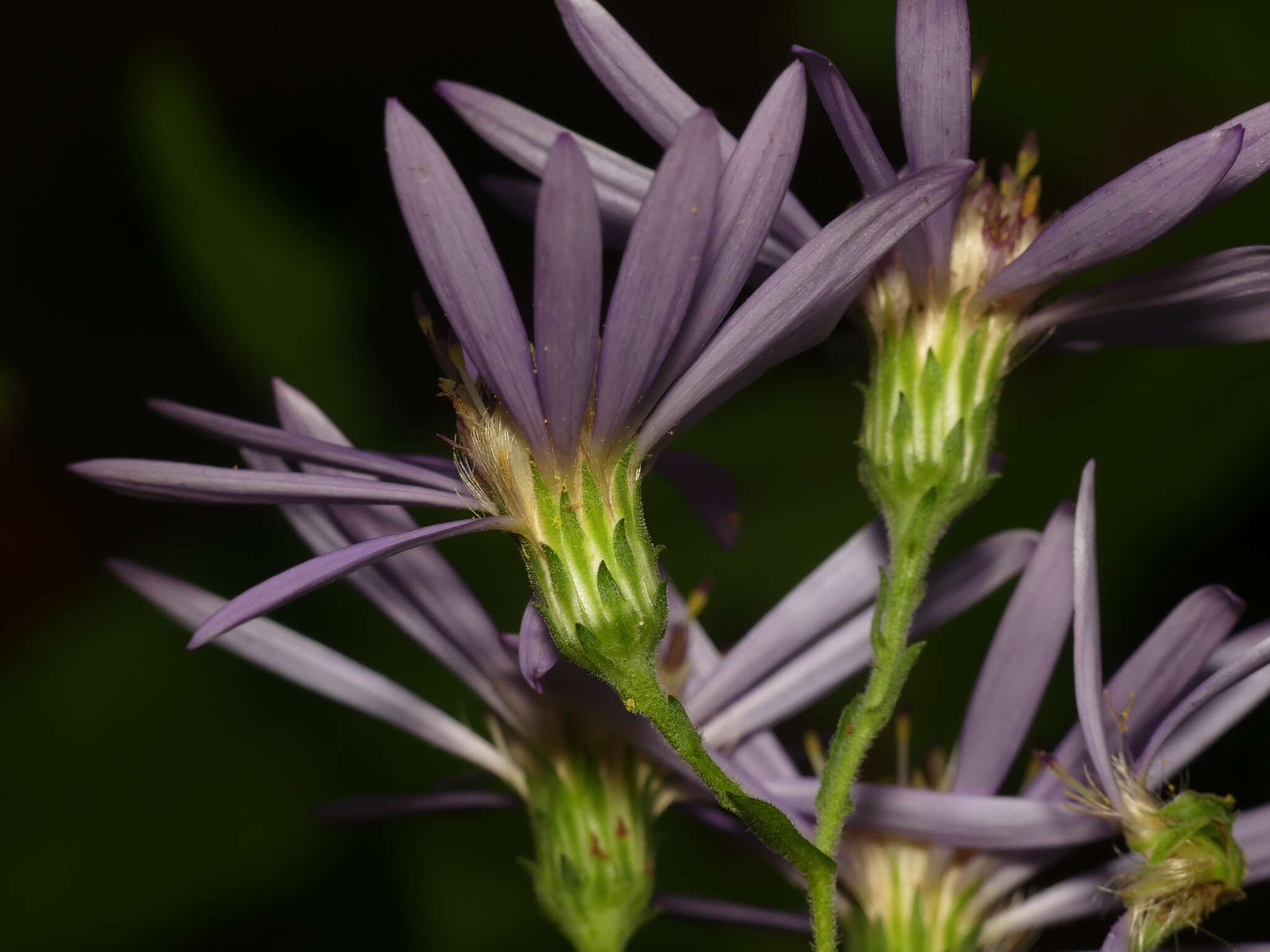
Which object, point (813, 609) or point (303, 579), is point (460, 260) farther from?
point (813, 609)

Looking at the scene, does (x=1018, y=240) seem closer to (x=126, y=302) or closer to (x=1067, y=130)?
(x=1067, y=130)

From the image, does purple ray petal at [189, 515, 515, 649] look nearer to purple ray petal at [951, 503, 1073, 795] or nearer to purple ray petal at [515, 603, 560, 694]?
purple ray petal at [515, 603, 560, 694]

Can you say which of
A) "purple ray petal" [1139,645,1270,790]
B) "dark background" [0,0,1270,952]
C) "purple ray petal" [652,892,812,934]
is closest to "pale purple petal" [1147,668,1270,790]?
"purple ray petal" [1139,645,1270,790]

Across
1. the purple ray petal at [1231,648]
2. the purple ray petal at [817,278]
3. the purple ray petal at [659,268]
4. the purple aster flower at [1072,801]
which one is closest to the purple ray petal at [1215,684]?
the purple aster flower at [1072,801]

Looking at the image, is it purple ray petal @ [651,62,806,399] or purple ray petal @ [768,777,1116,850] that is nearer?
purple ray petal @ [651,62,806,399]

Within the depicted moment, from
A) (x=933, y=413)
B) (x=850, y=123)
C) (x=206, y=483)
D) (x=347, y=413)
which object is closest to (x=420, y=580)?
(x=206, y=483)
